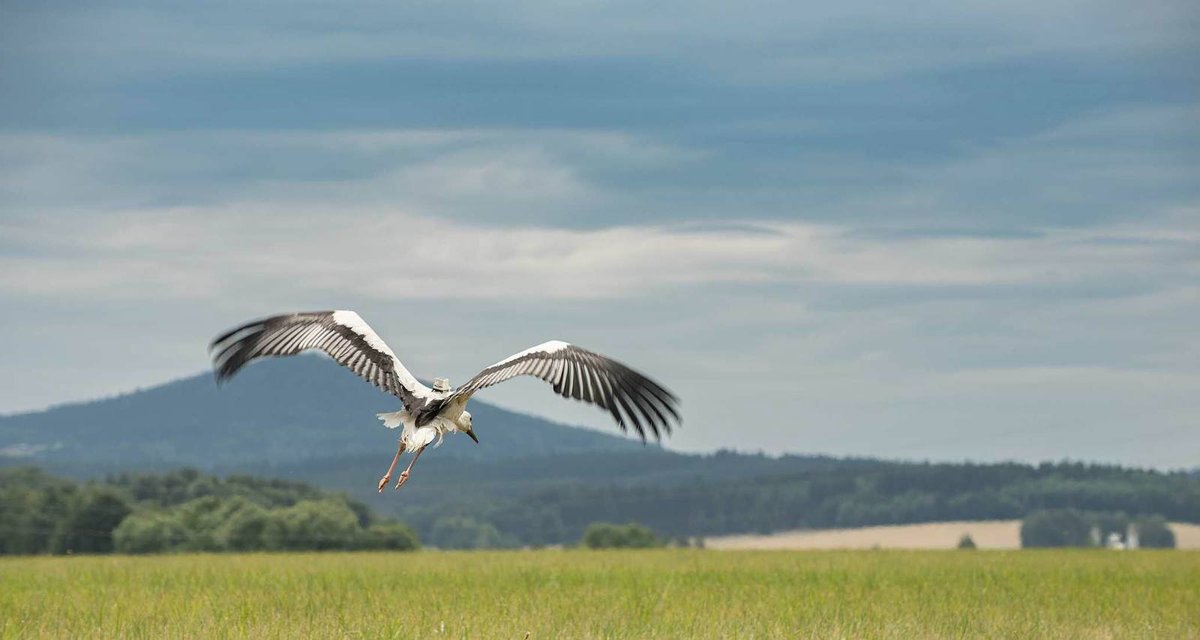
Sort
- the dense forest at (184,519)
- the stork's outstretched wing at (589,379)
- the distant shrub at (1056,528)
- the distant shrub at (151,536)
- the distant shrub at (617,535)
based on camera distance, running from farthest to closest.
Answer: the distant shrub at (1056,528), the distant shrub at (617,535), the distant shrub at (151,536), the dense forest at (184,519), the stork's outstretched wing at (589,379)

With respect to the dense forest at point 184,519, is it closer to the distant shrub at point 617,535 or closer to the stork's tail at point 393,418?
the distant shrub at point 617,535

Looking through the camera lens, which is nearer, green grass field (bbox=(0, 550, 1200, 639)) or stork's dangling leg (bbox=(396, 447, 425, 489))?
stork's dangling leg (bbox=(396, 447, 425, 489))

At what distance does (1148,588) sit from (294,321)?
14435 millimetres

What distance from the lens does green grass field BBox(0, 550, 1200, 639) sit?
58.2ft

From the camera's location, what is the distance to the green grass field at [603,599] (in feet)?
58.2

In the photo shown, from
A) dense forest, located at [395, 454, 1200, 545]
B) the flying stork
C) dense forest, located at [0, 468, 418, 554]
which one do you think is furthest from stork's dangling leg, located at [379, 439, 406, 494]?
dense forest, located at [395, 454, 1200, 545]

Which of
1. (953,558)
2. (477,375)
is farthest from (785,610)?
(953,558)

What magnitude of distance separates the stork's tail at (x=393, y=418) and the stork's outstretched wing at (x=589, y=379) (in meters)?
1.19

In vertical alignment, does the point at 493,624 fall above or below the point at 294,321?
below

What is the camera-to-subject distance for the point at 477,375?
53.6 ft

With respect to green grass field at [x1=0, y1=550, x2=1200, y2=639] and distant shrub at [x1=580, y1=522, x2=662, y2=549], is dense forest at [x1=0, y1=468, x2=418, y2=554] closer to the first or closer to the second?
distant shrub at [x1=580, y1=522, x2=662, y2=549]

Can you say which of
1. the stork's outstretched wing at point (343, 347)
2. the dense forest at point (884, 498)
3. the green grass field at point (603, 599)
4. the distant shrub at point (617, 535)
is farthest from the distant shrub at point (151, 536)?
the dense forest at point (884, 498)

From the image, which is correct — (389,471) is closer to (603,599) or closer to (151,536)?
(603,599)

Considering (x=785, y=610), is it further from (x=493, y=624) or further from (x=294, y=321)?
(x=294, y=321)
